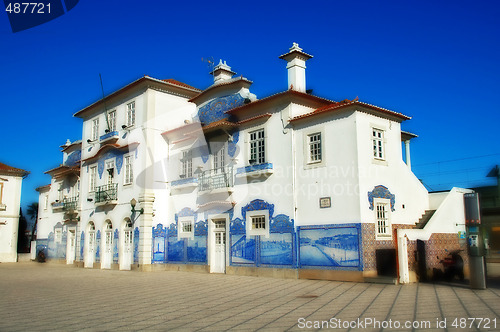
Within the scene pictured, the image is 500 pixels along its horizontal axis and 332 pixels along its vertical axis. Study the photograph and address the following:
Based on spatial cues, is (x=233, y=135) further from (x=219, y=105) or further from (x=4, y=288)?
(x=4, y=288)

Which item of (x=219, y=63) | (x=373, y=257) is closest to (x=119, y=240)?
(x=219, y=63)

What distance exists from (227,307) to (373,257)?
7.40 metres

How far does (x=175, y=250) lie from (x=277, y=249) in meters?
6.97

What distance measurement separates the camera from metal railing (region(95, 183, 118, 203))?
85.7 feet

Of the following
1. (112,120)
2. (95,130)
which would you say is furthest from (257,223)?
(95,130)

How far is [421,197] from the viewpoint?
1925 cm

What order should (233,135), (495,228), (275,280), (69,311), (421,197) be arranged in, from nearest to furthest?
(69,311)
(275,280)
(421,197)
(233,135)
(495,228)

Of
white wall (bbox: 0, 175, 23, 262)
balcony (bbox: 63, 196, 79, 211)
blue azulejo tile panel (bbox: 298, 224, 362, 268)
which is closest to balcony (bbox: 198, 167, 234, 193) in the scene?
blue azulejo tile panel (bbox: 298, 224, 362, 268)

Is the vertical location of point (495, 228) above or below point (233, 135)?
below

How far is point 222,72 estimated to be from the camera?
2412 centimetres

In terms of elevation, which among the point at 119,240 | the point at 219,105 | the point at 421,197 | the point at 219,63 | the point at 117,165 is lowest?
the point at 119,240

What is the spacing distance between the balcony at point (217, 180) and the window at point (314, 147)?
4.05m

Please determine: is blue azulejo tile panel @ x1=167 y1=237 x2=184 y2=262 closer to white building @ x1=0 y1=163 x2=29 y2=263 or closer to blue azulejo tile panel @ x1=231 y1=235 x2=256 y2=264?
blue azulejo tile panel @ x1=231 y1=235 x2=256 y2=264

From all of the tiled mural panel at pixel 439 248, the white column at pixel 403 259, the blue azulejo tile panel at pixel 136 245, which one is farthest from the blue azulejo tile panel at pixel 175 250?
the tiled mural panel at pixel 439 248
